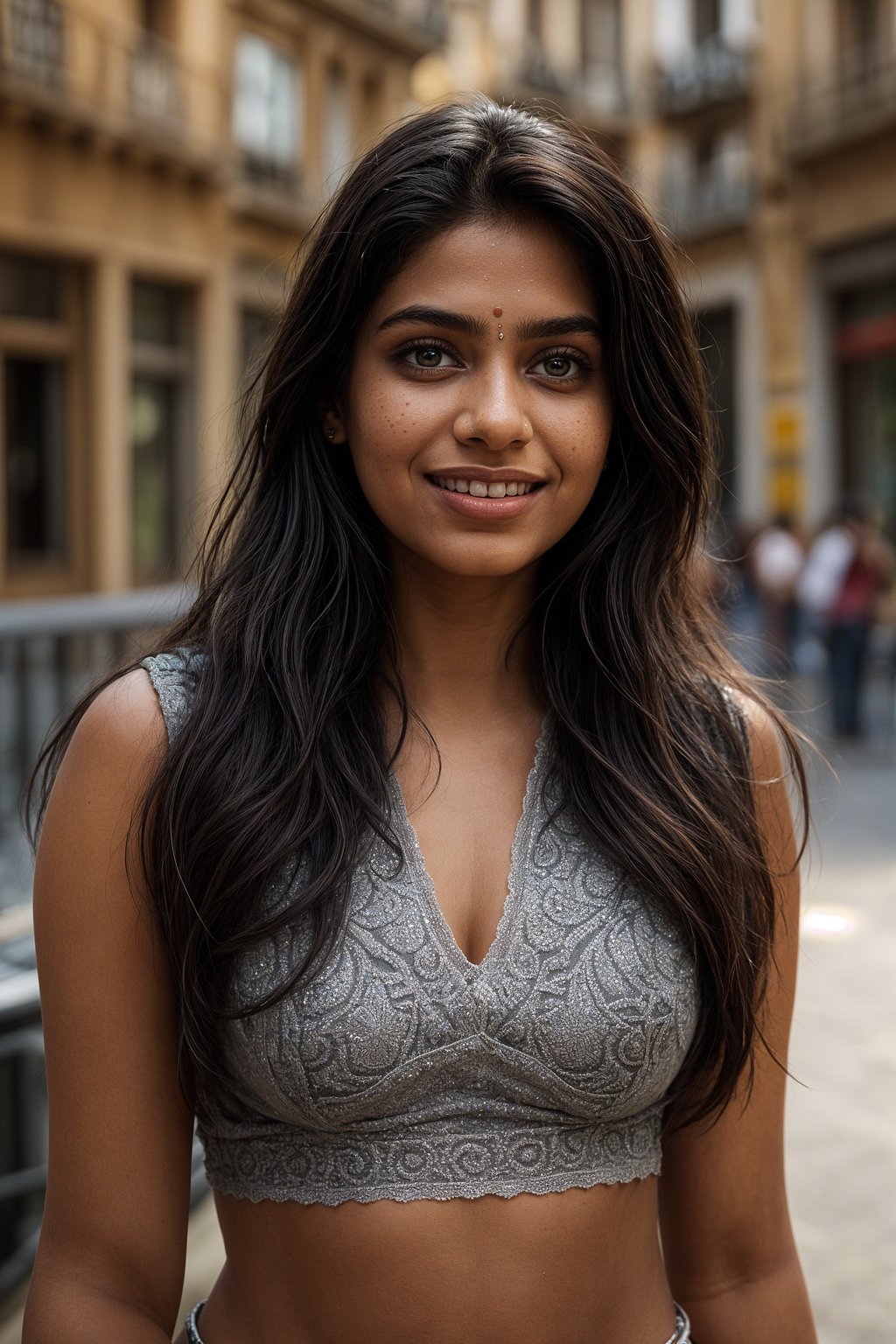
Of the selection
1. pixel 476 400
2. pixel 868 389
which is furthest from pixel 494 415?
pixel 868 389

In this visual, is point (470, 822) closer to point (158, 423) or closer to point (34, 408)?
point (34, 408)

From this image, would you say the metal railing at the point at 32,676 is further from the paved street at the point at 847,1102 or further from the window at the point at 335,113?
the window at the point at 335,113

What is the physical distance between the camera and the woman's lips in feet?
5.42

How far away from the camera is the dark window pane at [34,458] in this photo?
16938mm

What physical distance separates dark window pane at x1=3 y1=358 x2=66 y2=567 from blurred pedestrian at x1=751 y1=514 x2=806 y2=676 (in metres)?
7.84

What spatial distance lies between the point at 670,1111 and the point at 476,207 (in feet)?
3.35

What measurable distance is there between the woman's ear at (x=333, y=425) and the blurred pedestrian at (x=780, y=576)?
12894 millimetres

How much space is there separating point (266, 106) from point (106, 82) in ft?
13.2

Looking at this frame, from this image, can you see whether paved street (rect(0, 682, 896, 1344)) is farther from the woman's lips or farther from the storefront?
the storefront

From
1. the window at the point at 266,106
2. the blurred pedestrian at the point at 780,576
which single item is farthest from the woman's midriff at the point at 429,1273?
the window at the point at 266,106

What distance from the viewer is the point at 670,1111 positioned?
5.84 feet

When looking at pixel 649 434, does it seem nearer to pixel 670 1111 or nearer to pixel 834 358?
pixel 670 1111

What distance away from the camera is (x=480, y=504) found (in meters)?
1.65

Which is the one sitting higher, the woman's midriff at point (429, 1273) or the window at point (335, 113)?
the window at point (335, 113)
